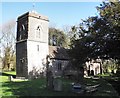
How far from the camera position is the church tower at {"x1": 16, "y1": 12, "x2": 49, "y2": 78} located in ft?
141

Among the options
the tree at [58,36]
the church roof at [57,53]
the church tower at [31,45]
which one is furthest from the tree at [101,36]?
the tree at [58,36]

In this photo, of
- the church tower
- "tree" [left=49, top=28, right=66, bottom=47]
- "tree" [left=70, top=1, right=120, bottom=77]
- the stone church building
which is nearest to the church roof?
the stone church building

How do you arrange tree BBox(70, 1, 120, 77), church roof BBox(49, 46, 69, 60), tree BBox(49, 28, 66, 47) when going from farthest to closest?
tree BBox(49, 28, 66, 47), church roof BBox(49, 46, 69, 60), tree BBox(70, 1, 120, 77)

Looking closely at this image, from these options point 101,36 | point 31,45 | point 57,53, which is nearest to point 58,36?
point 57,53

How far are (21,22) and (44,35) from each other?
548 cm

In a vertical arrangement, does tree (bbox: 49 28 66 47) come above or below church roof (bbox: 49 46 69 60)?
above

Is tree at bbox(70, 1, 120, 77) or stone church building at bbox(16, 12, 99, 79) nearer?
tree at bbox(70, 1, 120, 77)

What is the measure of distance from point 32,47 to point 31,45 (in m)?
0.44

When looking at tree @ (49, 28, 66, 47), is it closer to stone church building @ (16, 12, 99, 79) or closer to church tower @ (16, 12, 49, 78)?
stone church building @ (16, 12, 99, 79)

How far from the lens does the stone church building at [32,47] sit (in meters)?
43.2

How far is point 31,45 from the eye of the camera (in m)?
44.0

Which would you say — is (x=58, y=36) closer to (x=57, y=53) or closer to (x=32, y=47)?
(x=57, y=53)

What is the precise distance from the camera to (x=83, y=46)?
29031 mm

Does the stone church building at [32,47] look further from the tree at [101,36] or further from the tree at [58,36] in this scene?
the tree at [58,36]
